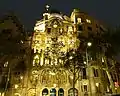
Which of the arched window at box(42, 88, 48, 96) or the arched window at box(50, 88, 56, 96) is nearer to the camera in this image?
the arched window at box(42, 88, 48, 96)

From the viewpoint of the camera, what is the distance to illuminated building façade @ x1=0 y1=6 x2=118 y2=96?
128 ft

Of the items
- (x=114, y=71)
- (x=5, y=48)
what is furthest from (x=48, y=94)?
(x=114, y=71)

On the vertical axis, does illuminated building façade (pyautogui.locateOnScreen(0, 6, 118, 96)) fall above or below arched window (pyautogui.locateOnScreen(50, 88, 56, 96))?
above

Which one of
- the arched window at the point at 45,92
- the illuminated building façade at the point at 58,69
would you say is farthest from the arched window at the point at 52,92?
the arched window at the point at 45,92

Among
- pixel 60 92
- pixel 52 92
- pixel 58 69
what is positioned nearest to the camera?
pixel 60 92

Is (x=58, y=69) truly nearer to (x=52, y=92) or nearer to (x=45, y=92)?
(x=52, y=92)

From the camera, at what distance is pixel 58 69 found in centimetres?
4166

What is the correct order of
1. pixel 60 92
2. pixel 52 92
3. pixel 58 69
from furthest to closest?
pixel 58 69, pixel 52 92, pixel 60 92

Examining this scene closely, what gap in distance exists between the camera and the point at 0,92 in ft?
125

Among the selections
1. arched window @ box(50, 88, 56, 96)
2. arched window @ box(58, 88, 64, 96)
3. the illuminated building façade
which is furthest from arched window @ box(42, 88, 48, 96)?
arched window @ box(58, 88, 64, 96)

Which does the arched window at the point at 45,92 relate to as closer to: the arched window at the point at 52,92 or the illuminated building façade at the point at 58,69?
the illuminated building façade at the point at 58,69

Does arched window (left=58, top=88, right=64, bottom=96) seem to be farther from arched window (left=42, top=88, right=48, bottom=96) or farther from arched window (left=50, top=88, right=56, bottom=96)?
Result: arched window (left=42, top=88, right=48, bottom=96)

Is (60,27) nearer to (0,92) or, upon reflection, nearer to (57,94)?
(57,94)

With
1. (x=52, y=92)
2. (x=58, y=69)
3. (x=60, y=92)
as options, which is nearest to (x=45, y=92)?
(x=52, y=92)
